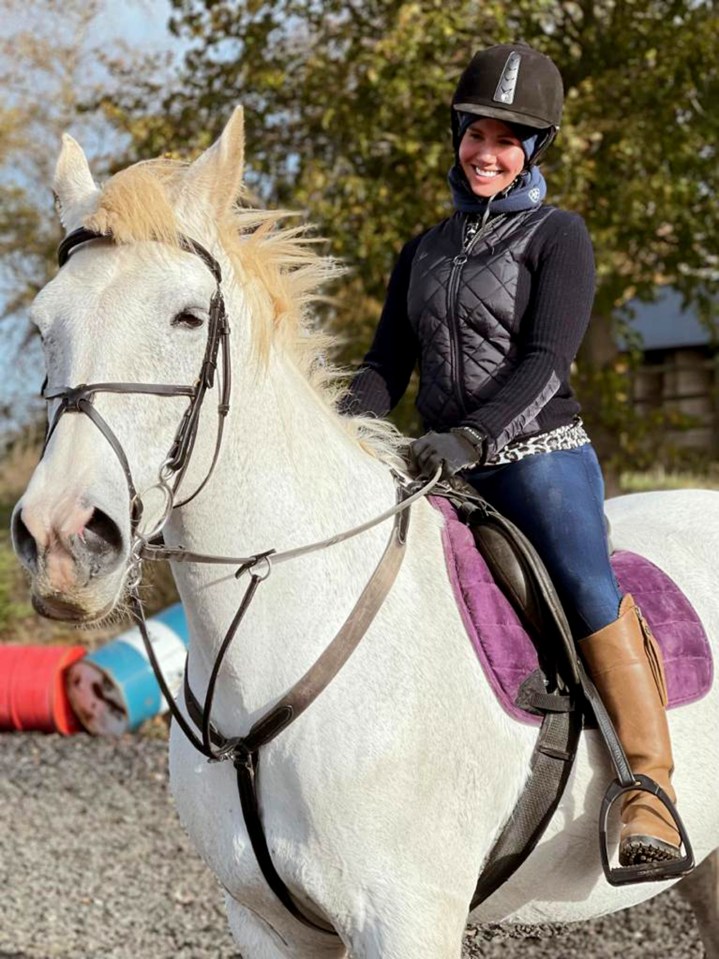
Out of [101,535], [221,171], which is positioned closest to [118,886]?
[101,535]

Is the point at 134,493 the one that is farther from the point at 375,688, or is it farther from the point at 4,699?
the point at 4,699

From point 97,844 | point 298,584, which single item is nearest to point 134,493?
point 298,584

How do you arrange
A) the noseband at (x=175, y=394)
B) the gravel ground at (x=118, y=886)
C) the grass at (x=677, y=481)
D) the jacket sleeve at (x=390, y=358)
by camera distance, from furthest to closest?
the grass at (x=677, y=481) < the gravel ground at (x=118, y=886) < the jacket sleeve at (x=390, y=358) < the noseband at (x=175, y=394)

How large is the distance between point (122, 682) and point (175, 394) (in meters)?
5.93

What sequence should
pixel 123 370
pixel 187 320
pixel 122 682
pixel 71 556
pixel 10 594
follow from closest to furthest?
→ pixel 71 556
pixel 123 370
pixel 187 320
pixel 122 682
pixel 10 594

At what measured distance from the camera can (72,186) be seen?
246 cm

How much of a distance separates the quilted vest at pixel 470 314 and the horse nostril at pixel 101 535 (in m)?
1.14

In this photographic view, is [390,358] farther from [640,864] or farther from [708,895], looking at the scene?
[708,895]

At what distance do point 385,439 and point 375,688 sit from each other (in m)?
0.75

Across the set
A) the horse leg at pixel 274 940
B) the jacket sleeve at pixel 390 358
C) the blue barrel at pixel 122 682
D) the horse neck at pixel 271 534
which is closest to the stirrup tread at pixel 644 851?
the horse leg at pixel 274 940

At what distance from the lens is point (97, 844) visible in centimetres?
593

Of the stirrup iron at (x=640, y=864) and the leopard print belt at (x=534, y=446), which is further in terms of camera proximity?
the leopard print belt at (x=534, y=446)

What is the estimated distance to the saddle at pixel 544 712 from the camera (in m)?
2.59

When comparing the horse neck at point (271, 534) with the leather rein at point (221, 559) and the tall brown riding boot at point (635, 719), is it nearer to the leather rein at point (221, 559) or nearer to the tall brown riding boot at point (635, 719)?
the leather rein at point (221, 559)
